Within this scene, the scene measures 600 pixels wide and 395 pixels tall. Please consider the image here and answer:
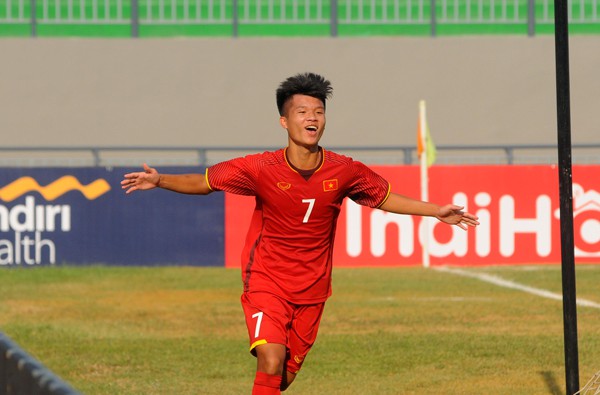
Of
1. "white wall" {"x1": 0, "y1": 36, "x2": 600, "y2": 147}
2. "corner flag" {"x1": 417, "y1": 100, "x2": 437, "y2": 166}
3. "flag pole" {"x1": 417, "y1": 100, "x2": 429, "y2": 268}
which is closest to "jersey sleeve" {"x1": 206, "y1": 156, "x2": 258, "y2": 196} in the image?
"flag pole" {"x1": 417, "y1": 100, "x2": 429, "y2": 268}

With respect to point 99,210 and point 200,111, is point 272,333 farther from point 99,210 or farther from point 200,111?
point 200,111

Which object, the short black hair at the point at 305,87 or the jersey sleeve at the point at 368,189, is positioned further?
the jersey sleeve at the point at 368,189

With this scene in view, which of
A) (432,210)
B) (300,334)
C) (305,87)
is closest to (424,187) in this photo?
(432,210)

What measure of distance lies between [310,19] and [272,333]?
26.2 m

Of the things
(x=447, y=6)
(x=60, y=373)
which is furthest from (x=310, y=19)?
(x=60, y=373)

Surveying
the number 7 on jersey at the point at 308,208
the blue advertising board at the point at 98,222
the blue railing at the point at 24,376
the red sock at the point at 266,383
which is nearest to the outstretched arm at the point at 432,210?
the number 7 on jersey at the point at 308,208

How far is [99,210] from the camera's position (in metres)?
22.3

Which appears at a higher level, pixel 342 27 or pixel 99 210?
pixel 342 27

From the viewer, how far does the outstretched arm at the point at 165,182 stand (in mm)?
7164

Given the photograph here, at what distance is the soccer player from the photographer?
7316 millimetres

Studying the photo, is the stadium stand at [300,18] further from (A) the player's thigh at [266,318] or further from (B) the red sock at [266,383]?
(B) the red sock at [266,383]

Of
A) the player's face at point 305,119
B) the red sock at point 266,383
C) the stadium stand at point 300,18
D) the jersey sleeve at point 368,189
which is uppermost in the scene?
the stadium stand at point 300,18

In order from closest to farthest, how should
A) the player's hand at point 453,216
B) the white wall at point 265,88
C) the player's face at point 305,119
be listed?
the player's face at point 305,119 → the player's hand at point 453,216 → the white wall at point 265,88

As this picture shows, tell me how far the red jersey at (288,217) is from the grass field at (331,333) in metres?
2.70
